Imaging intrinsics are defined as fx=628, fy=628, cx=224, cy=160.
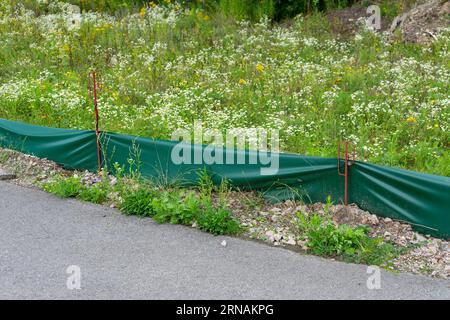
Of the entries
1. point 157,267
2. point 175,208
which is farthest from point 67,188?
point 157,267

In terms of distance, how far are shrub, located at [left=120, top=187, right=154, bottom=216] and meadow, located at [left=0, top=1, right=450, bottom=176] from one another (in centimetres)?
182

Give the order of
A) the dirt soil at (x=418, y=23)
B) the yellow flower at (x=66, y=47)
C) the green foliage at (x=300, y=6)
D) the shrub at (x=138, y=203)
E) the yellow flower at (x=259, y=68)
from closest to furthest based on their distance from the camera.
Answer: the shrub at (x=138, y=203), the yellow flower at (x=259, y=68), the dirt soil at (x=418, y=23), the yellow flower at (x=66, y=47), the green foliage at (x=300, y=6)

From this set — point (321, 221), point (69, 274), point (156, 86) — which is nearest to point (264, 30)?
point (156, 86)

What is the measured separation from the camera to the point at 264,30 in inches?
531

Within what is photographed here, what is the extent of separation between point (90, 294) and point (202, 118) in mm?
4772

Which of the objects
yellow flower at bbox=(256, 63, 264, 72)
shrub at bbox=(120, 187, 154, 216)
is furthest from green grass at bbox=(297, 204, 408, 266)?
yellow flower at bbox=(256, 63, 264, 72)

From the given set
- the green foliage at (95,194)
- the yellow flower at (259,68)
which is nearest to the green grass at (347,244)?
the green foliage at (95,194)

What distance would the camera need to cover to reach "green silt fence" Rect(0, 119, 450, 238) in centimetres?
637

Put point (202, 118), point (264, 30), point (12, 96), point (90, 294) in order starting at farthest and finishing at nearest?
point (264, 30), point (12, 96), point (202, 118), point (90, 294)

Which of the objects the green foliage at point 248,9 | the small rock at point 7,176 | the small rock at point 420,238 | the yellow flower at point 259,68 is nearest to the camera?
the small rock at point 420,238

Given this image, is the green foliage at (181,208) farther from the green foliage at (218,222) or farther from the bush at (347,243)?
the bush at (347,243)

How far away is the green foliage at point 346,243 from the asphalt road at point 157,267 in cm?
16

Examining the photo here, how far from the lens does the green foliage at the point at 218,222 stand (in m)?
6.90
